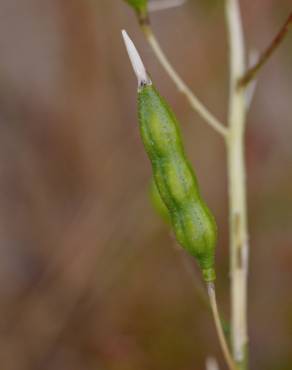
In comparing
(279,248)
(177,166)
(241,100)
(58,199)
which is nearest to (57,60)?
(58,199)

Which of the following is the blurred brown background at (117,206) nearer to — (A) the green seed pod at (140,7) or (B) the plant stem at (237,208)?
(B) the plant stem at (237,208)

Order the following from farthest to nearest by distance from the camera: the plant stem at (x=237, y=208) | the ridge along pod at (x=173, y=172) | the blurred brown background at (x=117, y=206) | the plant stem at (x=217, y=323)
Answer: the blurred brown background at (x=117, y=206) → the plant stem at (x=237, y=208) → the plant stem at (x=217, y=323) → the ridge along pod at (x=173, y=172)

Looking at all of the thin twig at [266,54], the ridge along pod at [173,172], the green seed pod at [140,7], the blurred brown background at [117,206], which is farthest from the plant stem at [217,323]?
the blurred brown background at [117,206]

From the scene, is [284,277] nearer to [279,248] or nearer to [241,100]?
[279,248]

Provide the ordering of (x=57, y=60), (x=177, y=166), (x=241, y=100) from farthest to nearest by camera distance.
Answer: (x=57, y=60)
(x=241, y=100)
(x=177, y=166)

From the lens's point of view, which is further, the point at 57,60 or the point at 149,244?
the point at 57,60

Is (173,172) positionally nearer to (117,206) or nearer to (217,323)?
(217,323)

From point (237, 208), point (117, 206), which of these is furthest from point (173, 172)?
point (117, 206)
